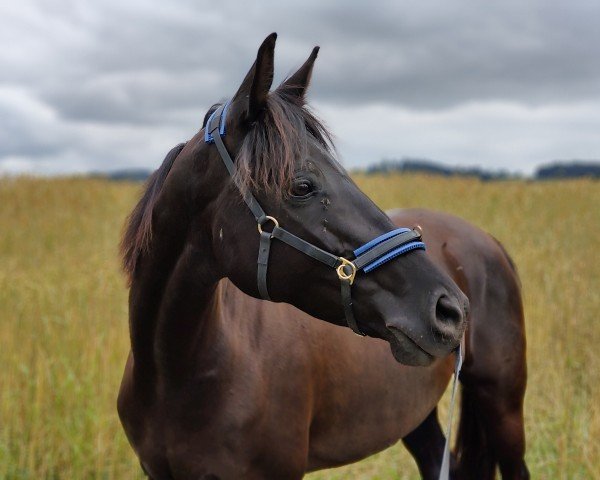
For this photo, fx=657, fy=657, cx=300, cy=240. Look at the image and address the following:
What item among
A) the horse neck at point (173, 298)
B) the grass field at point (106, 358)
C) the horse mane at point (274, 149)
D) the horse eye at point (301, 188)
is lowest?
the grass field at point (106, 358)

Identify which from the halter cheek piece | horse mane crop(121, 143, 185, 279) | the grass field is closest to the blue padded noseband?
the halter cheek piece

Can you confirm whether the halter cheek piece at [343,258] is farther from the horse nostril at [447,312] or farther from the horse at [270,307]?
the horse nostril at [447,312]

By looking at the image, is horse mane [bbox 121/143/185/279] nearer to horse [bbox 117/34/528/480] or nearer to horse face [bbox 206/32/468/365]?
horse [bbox 117/34/528/480]

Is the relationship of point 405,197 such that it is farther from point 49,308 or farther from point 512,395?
point 512,395

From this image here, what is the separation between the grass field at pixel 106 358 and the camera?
180 inches

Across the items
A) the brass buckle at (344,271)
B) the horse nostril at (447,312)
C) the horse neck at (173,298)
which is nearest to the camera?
the horse nostril at (447,312)

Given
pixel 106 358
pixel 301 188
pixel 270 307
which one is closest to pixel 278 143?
pixel 301 188

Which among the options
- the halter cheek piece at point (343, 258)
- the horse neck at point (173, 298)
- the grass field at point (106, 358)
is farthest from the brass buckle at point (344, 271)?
the grass field at point (106, 358)

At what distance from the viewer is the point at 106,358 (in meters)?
5.17

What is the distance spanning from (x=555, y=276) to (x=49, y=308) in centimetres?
585

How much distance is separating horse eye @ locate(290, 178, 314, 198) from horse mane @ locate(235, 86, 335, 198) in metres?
0.02

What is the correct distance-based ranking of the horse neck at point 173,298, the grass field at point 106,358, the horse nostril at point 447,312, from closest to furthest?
the horse nostril at point 447,312 < the horse neck at point 173,298 < the grass field at point 106,358

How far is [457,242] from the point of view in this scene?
12.9 feet

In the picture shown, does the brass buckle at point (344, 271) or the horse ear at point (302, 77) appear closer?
the brass buckle at point (344, 271)
